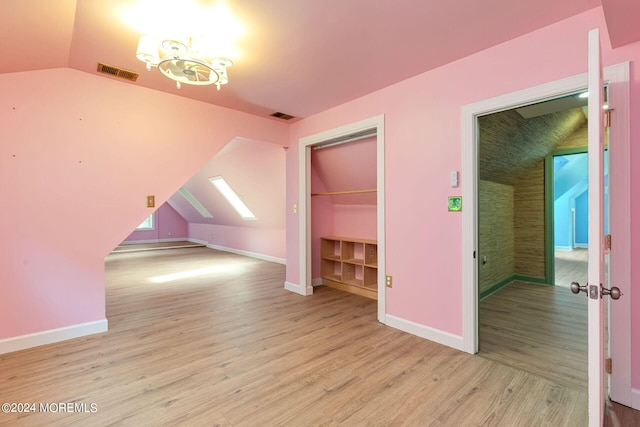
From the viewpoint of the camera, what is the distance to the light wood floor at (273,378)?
1749mm

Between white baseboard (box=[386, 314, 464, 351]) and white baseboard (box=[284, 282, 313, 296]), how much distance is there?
146 cm

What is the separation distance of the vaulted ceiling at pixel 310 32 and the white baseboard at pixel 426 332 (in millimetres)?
2390

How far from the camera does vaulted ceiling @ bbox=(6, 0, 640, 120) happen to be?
1.79 meters

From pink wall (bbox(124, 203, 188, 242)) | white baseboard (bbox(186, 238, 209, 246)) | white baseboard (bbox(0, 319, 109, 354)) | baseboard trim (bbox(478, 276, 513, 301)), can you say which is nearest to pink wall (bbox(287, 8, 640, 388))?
baseboard trim (bbox(478, 276, 513, 301))

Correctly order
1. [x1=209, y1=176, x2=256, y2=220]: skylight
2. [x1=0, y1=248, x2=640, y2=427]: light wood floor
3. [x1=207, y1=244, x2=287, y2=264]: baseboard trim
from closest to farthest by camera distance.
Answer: [x1=0, y1=248, x2=640, y2=427]: light wood floor, [x1=207, y1=244, x2=287, y2=264]: baseboard trim, [x1=209, y1=176, x2=256, y2=220]: skylight

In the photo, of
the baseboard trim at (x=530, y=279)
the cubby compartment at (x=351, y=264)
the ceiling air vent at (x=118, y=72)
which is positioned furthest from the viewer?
the baseboard trim at (x=530, y=279)

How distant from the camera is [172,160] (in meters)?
3.31

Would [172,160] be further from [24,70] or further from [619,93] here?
[619,93]

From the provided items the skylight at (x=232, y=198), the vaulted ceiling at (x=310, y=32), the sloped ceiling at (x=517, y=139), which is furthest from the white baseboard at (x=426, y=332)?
the skylight at (x=232, y=198)

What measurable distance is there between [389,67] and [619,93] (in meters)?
1.59

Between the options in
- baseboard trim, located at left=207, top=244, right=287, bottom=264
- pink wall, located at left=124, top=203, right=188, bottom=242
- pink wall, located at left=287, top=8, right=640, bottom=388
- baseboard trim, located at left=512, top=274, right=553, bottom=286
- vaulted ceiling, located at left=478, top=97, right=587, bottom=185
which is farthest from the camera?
pink wall, located at left=124, top=203, right=188, bottom=242

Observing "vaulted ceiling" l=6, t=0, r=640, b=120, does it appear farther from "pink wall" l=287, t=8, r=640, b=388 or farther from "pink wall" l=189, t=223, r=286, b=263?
"pink wall" l=189, t=223, r=286, b=263

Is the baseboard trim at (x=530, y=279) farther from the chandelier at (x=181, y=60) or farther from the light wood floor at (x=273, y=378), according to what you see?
the chandelier at (x=181, y=60)

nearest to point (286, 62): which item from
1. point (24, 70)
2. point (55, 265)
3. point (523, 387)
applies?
point (24, 70)
